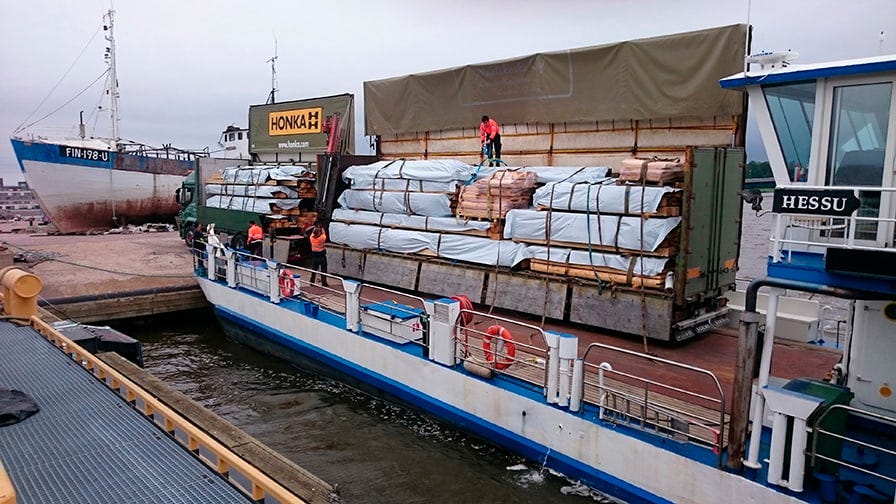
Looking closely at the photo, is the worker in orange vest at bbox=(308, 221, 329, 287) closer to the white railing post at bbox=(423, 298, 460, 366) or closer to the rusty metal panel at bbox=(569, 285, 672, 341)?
the white railing post at bbox=(423, 298, 460, 366)

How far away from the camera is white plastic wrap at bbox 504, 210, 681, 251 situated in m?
8.05

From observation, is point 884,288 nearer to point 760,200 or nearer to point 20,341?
point 760,200

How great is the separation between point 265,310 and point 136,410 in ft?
20.0

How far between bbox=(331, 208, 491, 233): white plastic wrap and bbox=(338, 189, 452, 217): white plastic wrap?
0.10m

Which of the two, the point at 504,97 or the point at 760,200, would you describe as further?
the point at 504,97

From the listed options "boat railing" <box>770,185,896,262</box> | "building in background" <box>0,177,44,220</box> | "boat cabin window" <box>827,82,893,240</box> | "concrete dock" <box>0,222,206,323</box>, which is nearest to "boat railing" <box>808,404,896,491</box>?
"boat railing" <box>770,185,896,262</box>

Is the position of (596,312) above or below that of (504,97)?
below

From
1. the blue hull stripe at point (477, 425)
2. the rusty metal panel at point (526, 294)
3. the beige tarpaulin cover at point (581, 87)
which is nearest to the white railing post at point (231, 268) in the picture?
the blue hull stripe at point (477, 425)

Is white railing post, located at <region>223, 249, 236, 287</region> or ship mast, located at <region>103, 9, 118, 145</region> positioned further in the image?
ship mast, located at <region>103, 9, 118, 145</region>

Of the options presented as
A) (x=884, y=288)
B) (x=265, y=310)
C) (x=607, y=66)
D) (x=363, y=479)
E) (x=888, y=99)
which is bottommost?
(x=363, y=479)

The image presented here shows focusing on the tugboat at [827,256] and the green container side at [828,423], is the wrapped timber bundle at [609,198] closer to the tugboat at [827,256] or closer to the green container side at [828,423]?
the tugboat at [827,256]

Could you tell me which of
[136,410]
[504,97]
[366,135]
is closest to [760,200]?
[136,410]

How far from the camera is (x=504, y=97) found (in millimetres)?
12641

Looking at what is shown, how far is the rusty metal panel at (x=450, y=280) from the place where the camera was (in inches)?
412
